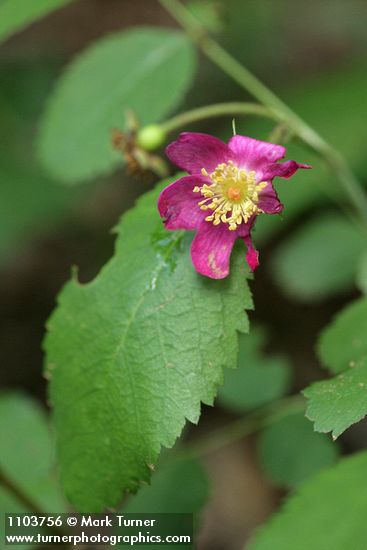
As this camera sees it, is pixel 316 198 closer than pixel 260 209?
No

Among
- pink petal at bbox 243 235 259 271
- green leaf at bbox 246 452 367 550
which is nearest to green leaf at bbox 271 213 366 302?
green leaf at bbox 246 452 367 550

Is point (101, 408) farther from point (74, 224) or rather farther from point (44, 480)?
point (74, 224)

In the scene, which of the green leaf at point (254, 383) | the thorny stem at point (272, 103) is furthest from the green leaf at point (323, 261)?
the thorny stem at point (272, 103)

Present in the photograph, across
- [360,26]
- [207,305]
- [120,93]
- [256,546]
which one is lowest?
[256,546]

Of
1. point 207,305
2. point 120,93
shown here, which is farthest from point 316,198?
point 207,305

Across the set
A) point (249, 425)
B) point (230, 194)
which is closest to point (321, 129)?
point (249, 425)

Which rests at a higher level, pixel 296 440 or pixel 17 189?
pixel 17 189

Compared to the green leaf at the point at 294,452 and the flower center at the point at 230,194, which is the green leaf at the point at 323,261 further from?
the flower center at the point at 230,194

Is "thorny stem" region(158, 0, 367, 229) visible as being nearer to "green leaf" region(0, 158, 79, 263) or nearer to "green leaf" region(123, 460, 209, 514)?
"green leaf" region(123, 460, 209, 514)
